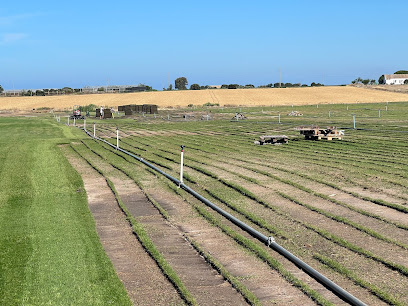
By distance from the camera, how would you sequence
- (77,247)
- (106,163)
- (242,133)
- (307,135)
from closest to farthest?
1. (77,247)
2. (106,163)
3. (307,135)
4. (242,133)

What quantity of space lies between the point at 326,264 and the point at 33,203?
834 cm

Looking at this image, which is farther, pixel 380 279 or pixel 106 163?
pixel 106 163

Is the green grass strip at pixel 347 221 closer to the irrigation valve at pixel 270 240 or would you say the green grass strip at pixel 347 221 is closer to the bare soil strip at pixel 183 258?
the irrigation valve at pixel 270 240

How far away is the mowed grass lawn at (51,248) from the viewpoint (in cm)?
837

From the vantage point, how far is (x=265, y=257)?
9906mm

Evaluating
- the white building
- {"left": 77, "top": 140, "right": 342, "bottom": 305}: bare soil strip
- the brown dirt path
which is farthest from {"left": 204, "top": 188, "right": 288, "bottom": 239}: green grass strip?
the white building

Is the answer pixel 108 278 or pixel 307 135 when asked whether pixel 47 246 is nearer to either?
pixel 108 278

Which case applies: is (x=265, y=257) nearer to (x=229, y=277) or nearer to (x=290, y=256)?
(x=290, y=256)

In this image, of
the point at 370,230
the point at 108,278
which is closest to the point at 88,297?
the point at 108,278

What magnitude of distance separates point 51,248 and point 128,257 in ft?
5.10

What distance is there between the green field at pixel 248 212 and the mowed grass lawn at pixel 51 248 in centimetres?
2

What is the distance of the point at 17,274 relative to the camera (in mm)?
9172

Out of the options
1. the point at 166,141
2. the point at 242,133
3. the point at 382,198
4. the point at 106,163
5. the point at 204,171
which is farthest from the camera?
the point at 242,133

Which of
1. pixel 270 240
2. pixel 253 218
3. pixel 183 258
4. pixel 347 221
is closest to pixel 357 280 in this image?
pixel 270 240
